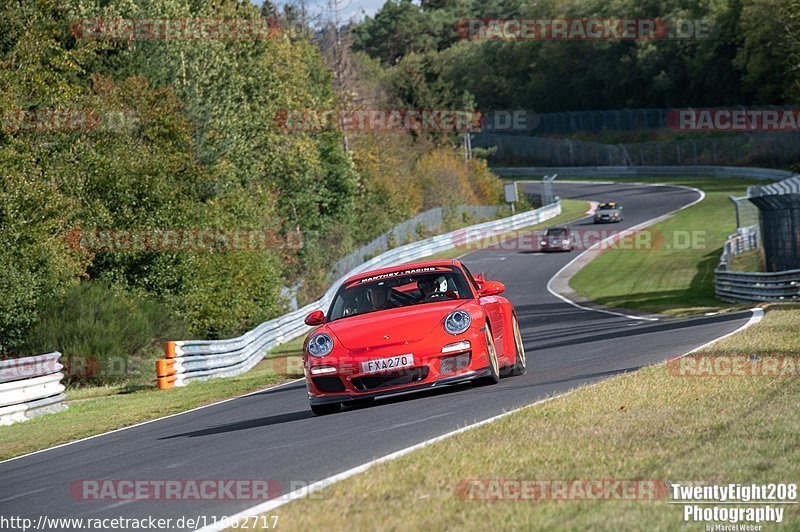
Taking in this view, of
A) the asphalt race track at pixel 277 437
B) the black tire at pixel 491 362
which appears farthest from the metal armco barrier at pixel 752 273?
the black tire at pixel 491 362

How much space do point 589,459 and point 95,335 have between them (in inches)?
934

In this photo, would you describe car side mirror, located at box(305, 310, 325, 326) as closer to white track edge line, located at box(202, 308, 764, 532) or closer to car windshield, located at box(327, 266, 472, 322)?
car windshield, located at box(327, 266, 472, 322)

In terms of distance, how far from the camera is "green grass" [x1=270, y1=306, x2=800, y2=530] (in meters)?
5.61

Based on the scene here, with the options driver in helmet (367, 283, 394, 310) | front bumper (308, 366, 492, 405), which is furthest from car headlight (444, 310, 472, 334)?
driver in helmet (367, 283, 394, 310)

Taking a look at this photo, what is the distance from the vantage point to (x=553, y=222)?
74.2 m

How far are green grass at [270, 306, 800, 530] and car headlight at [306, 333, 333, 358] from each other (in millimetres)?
2544

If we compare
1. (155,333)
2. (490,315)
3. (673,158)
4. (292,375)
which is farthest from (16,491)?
(673,158)

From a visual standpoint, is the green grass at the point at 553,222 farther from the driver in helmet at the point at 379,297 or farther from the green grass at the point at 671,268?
the driver in helmet at the point at 379,297

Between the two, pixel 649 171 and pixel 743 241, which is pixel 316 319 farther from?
pixel 649 171

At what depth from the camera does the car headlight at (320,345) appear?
1116 centimetres

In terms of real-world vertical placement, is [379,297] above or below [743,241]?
above

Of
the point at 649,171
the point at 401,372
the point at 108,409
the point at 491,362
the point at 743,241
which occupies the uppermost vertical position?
the point at 401,372

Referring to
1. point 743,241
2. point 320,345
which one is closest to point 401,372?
point 320,345

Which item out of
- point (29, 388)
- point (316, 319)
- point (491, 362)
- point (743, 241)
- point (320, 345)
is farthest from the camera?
point (743, 241)
